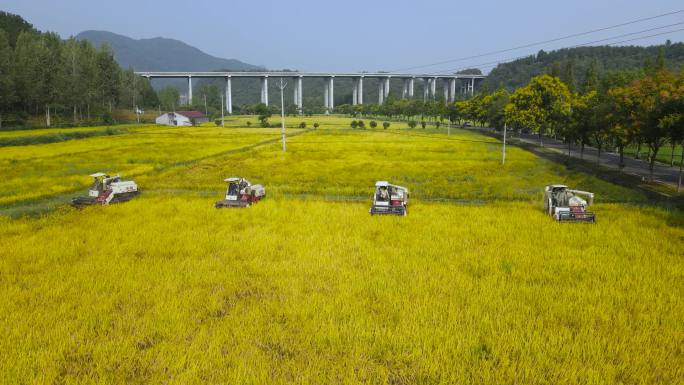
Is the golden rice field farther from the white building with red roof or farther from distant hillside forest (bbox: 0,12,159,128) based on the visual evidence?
the white building with red roof

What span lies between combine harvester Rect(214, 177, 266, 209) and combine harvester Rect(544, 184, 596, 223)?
1695 centimetres

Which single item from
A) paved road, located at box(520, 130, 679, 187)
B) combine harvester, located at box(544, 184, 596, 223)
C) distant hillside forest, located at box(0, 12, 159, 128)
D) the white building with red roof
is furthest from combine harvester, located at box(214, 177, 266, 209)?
the white building with red roof

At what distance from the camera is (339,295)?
1191 centimetres

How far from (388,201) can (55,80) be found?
8911cm

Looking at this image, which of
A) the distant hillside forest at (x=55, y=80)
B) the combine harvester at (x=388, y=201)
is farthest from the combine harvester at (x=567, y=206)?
the distant hillside forest at (x=55, y=80)

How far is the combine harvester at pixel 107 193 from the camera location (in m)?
24.3

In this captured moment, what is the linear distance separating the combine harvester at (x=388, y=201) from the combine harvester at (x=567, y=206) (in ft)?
25.1

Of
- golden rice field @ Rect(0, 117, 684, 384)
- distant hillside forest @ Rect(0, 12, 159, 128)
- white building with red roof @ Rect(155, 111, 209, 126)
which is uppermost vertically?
distant hillside forest @ Rect(0, 12, 159, 128)

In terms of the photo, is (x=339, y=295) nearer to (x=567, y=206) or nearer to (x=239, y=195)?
(x=239, y=195)

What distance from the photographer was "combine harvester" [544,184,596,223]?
66.0ft

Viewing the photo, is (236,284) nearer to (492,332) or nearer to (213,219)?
(492,332)

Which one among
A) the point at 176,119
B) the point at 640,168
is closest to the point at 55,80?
the point at 176,119

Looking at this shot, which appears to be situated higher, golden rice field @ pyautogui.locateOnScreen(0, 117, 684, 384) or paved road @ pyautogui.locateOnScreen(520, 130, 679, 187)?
paved road @ pyautogui.locateOnScreen(520, 130, 679, 187)

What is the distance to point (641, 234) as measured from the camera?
18188 mm
